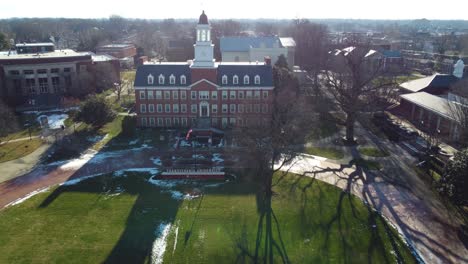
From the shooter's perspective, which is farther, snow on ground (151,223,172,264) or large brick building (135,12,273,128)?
large brick building (135,12,273,128)

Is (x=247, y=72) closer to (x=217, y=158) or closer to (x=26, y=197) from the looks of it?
(x=217, y=158)

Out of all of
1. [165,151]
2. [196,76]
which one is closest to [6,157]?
[165,151]

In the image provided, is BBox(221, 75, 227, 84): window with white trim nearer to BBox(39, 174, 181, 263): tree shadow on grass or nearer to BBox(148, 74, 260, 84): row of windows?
BBox(148, 74, 260, 84): row of windows

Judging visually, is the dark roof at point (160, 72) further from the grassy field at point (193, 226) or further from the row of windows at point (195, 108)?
the grassy field at point (193, 226)

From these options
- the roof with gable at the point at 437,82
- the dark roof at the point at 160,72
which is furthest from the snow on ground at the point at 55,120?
the roof with gable at the point at 437,82

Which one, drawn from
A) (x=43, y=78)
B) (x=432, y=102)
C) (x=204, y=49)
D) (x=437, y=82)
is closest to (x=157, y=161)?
(x=204, y=49)
